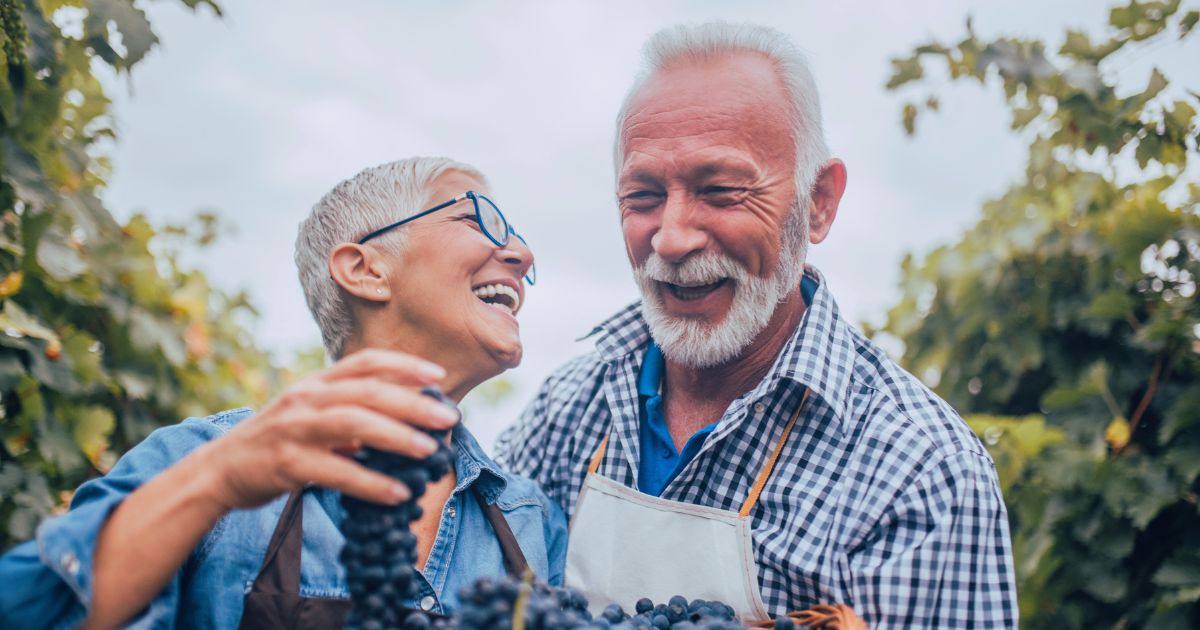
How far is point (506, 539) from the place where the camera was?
2.45m

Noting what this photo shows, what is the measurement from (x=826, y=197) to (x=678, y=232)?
26.2 inches

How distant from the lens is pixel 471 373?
2.55 metres

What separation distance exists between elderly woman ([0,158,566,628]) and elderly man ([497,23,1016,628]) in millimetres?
324

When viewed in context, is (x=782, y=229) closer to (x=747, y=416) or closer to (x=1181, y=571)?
(x=747, y=416)

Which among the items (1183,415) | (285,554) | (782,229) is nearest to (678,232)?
(782,229)

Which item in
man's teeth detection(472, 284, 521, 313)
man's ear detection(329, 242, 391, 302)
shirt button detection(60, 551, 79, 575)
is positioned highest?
man's ear detection(329, 242, 391, 302)

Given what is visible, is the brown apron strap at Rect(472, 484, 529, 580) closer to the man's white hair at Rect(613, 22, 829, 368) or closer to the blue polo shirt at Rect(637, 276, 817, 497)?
the blue polo shirt at Rect(637, 276, 817, 497)

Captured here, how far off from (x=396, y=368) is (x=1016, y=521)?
3509mm

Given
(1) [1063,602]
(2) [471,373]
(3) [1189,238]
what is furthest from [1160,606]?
(2) [471,373]

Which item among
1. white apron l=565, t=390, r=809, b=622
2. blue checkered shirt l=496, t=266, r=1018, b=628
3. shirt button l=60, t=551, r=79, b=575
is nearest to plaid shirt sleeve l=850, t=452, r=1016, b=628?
blue checkered shirt l=496, t=266, r=1018, b=628

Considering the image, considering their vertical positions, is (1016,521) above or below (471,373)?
below

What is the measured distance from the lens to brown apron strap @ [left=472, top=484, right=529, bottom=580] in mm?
2406

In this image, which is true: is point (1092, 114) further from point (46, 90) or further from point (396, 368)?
point (46, 90)

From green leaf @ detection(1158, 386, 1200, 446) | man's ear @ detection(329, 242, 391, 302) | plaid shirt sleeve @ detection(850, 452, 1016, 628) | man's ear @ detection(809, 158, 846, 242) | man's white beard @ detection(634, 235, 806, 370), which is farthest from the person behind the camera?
green leaf @ detection(1158, 386, 1200, 446)
